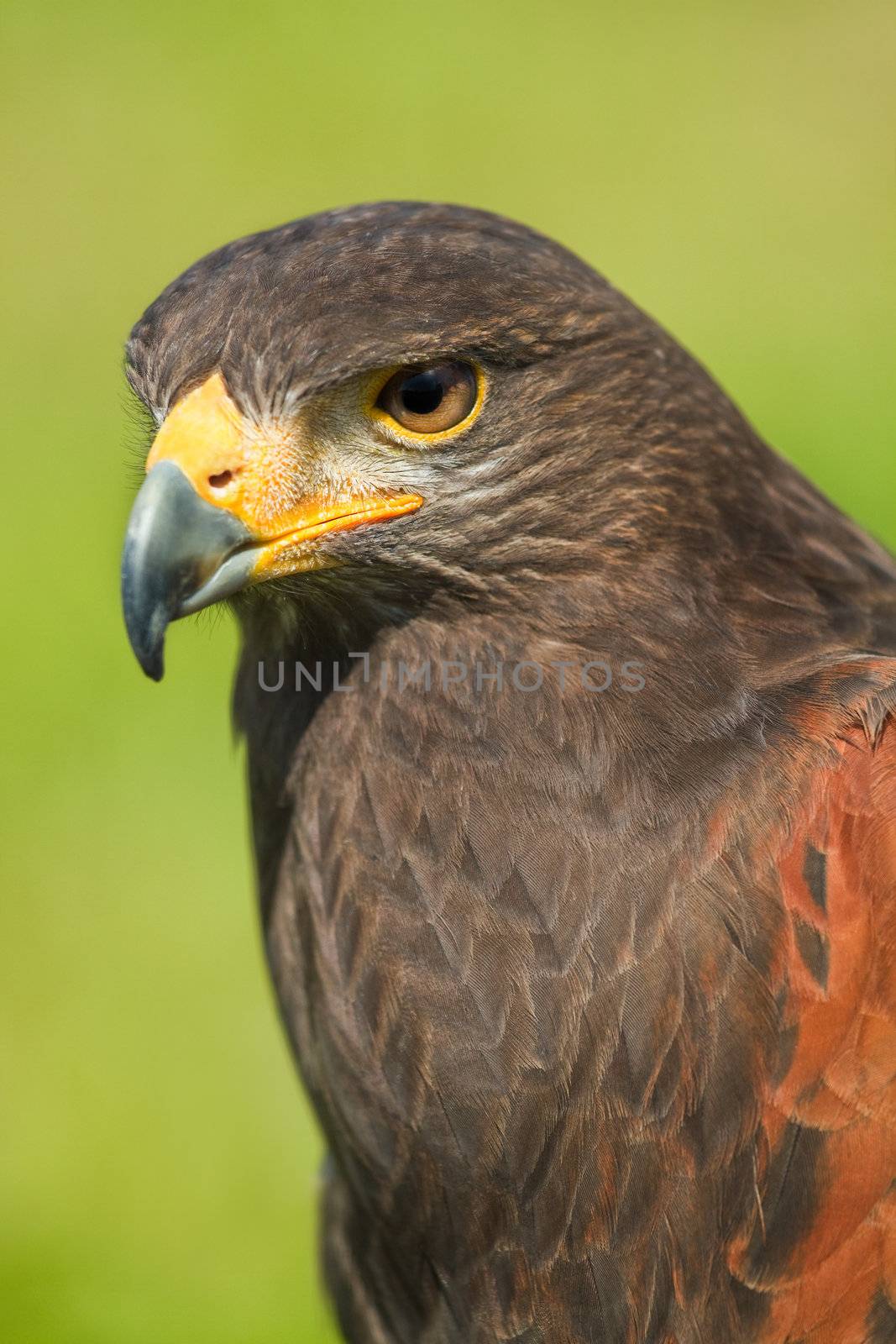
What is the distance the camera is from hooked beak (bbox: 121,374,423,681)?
7.54 ft

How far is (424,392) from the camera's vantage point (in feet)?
7.88

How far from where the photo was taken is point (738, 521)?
103 inches

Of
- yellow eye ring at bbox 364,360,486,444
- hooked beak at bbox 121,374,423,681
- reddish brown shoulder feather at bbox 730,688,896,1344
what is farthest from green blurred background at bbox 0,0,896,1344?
reddish brown shoulder feather at bbox 730,688,896,1344

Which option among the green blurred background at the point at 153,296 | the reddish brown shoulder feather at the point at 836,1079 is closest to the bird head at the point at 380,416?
the green blurred background at the point at 153,296

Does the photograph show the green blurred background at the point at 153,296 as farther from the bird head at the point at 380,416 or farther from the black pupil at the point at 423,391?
the black pupil at the point at 423,391

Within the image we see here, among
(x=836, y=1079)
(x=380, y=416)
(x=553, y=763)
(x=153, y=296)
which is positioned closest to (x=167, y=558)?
(x=380, y=416)

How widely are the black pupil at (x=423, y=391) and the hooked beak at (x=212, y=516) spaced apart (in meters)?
0.13

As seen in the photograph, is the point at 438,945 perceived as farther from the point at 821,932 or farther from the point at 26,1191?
the point at 26,1191

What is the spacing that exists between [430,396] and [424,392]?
0.04 ft

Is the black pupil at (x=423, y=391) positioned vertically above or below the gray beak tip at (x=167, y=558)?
above

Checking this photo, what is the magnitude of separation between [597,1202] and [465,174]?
6.88 meters

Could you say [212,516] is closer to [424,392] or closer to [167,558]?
[167,558]

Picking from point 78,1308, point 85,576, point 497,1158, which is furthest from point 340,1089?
point 85,576

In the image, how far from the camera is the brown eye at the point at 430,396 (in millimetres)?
2395
